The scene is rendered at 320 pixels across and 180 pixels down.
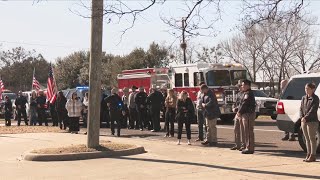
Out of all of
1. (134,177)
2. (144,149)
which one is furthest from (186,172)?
(144,149)

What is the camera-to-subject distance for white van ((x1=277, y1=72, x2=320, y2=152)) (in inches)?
489

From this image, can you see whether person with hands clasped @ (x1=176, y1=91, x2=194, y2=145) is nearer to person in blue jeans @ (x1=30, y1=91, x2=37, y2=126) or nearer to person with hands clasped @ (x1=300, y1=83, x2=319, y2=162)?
person with hands clasped @ (x1=300, y1=83, x2=319, y2=162)

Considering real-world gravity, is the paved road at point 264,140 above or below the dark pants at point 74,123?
below

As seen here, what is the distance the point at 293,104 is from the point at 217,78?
1086 centimetres

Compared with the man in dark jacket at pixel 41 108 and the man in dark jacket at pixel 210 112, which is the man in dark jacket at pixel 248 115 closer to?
the man in dark jacket at pixel 210 112

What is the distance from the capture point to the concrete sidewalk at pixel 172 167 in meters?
9.33

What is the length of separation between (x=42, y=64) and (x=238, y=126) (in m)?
82.3

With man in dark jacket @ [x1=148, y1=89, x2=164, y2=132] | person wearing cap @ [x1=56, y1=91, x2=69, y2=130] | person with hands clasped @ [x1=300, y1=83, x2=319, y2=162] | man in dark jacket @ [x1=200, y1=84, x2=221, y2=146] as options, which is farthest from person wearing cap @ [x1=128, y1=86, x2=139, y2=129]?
person with hands clasped @ [x1=300, y1=83, x2=319, y2=162]

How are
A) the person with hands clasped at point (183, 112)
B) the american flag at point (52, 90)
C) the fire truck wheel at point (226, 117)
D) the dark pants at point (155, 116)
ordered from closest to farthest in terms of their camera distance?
1. the person with hands clasped at point (183, 112)
2. the dark pants at point (155, 116)
3. the american flag at point (52, 90)
4. the fire truck wheel at point (226, 117)

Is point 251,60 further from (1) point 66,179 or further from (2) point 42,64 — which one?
(2) point 42,64

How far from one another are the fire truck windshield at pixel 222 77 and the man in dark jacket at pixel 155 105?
4.50m

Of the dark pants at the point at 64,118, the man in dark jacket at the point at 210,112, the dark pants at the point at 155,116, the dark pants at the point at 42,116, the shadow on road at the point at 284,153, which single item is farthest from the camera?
the dark pants at the point at 42,116

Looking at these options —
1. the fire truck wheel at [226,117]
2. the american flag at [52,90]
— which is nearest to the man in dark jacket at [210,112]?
the fire truck wheel at [226,117]

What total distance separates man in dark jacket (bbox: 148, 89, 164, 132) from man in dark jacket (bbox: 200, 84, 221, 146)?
16.1 ft
